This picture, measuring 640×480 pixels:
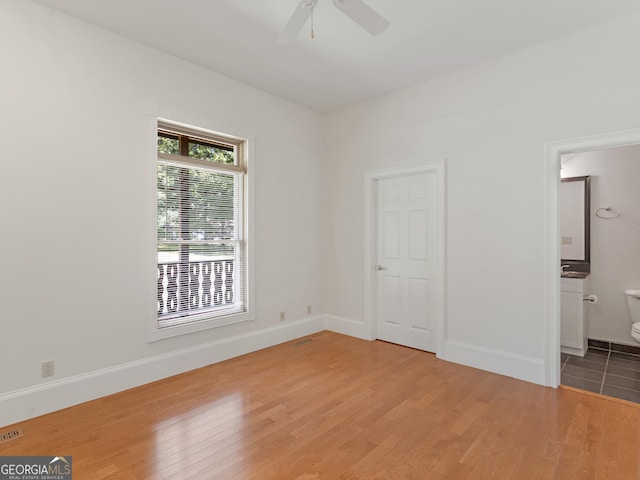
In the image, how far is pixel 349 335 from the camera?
4680 millimetres

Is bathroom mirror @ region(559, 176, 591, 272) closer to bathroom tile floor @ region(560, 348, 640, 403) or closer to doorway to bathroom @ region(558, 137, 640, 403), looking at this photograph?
doorway to bathroom @ region(558, 137, 640, 403)

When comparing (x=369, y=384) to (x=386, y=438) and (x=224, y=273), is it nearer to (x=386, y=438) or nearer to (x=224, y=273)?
(x=386, y=438)

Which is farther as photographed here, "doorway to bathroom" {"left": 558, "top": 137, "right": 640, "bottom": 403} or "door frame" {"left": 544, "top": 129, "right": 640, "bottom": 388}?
"doorway to bathroom" {"left": 558, "top": 137, "right": 640, "bottom": 403}

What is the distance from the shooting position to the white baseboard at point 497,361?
3.17 m

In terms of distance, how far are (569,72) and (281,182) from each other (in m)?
3.07

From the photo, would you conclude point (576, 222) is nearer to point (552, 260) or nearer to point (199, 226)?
point (552, 260)

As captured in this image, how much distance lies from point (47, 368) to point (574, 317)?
5.05 meters

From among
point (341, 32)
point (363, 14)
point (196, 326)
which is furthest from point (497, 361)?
point (341, 32)

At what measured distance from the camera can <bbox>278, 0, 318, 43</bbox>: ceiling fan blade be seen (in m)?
2.13

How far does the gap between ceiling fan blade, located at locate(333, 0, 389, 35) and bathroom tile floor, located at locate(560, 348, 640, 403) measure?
3385 millimetres

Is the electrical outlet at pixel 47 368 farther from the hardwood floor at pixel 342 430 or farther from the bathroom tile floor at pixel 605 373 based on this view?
the bathroom tile floor at pixel 605 373

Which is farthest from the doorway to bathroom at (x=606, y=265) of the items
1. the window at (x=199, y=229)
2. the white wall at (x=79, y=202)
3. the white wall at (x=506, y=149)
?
the white wall at (x=79, y=202)

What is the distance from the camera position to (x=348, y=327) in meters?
4.71

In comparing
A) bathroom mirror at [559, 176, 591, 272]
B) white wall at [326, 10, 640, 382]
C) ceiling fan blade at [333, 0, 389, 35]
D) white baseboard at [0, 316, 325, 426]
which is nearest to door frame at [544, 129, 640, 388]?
white wall at [326, 10, 640, 382]
